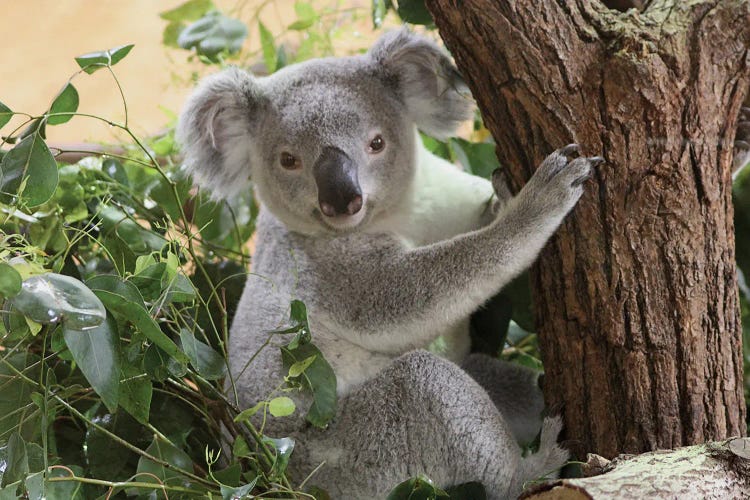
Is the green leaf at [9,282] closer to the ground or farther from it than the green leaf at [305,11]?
closer to the ground

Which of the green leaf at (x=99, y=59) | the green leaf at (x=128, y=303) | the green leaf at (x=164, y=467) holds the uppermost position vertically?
the green leaf at (x=99, y=59)

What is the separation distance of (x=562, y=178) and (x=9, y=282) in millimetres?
1223

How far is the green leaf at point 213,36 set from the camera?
304 centimetres

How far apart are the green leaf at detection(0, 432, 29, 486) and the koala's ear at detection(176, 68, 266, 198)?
112 centimetres

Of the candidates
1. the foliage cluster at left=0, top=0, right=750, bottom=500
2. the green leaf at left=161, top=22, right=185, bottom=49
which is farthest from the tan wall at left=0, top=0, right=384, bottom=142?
the foliage cluster at left=0, top=0, right=750, bottom=500

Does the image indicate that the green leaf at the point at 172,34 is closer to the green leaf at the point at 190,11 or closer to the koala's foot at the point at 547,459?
the green leaf at the point at 190,11

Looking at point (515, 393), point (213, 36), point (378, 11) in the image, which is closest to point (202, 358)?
point (515, 393)

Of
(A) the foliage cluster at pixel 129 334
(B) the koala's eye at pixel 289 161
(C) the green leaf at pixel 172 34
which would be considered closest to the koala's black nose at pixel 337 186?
(B) the koala's eye at pixel 289 161

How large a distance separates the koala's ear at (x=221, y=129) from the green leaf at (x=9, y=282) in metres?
1.21

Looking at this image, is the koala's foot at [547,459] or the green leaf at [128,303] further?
the koala's foot at [547,459]

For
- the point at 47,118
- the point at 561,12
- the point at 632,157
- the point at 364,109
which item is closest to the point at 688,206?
the point at 632,157

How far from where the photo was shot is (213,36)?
3.05 m

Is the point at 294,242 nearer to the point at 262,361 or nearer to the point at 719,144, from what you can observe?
the point at 262,361

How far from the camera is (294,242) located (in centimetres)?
253
